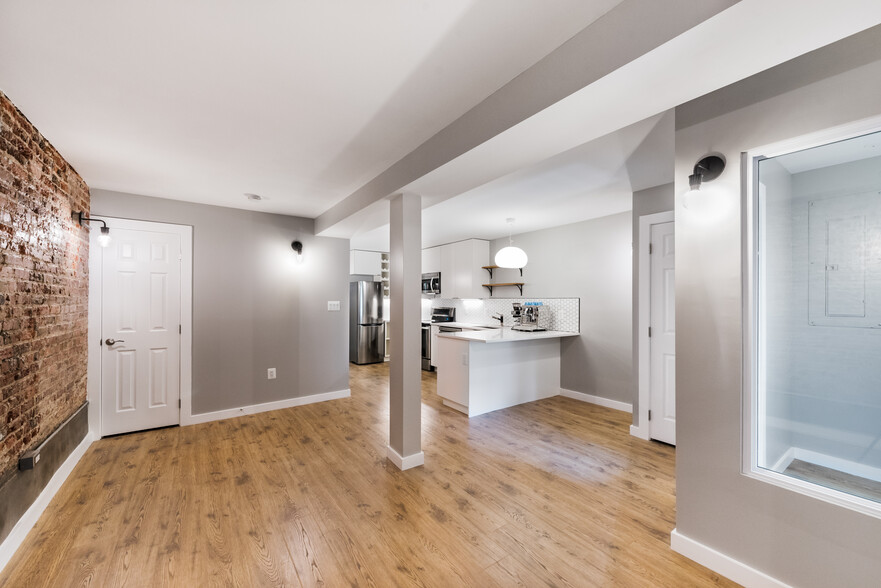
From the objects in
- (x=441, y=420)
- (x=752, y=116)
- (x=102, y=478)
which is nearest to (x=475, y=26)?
(x=752, y=116)

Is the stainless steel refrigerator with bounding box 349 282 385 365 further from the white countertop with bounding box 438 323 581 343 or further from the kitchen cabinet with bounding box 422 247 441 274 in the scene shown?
the white countertop with bounding box 438 323 581 343

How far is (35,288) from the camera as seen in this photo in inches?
88.7

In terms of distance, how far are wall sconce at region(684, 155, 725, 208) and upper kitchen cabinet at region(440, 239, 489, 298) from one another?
425cm

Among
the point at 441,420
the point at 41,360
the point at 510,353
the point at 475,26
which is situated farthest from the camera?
the point at 510,353

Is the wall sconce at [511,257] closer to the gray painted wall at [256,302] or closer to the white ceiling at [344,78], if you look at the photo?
the white ceiling at [344,78]

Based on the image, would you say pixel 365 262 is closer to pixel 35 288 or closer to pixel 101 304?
pixel 101 304

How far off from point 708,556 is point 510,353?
2.82 meters

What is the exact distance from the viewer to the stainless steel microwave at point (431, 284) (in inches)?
268

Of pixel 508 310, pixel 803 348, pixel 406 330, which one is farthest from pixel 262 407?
pixel 803 348

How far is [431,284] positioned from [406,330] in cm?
408

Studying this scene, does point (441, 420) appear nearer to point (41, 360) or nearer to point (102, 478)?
point (102, 478)

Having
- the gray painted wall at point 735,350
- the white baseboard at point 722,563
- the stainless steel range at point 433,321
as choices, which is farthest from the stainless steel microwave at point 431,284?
the white baseboard at point 722,563

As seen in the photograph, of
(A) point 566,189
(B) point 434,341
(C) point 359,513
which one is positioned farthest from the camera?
(B) point 434,341

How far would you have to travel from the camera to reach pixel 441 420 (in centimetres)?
400
